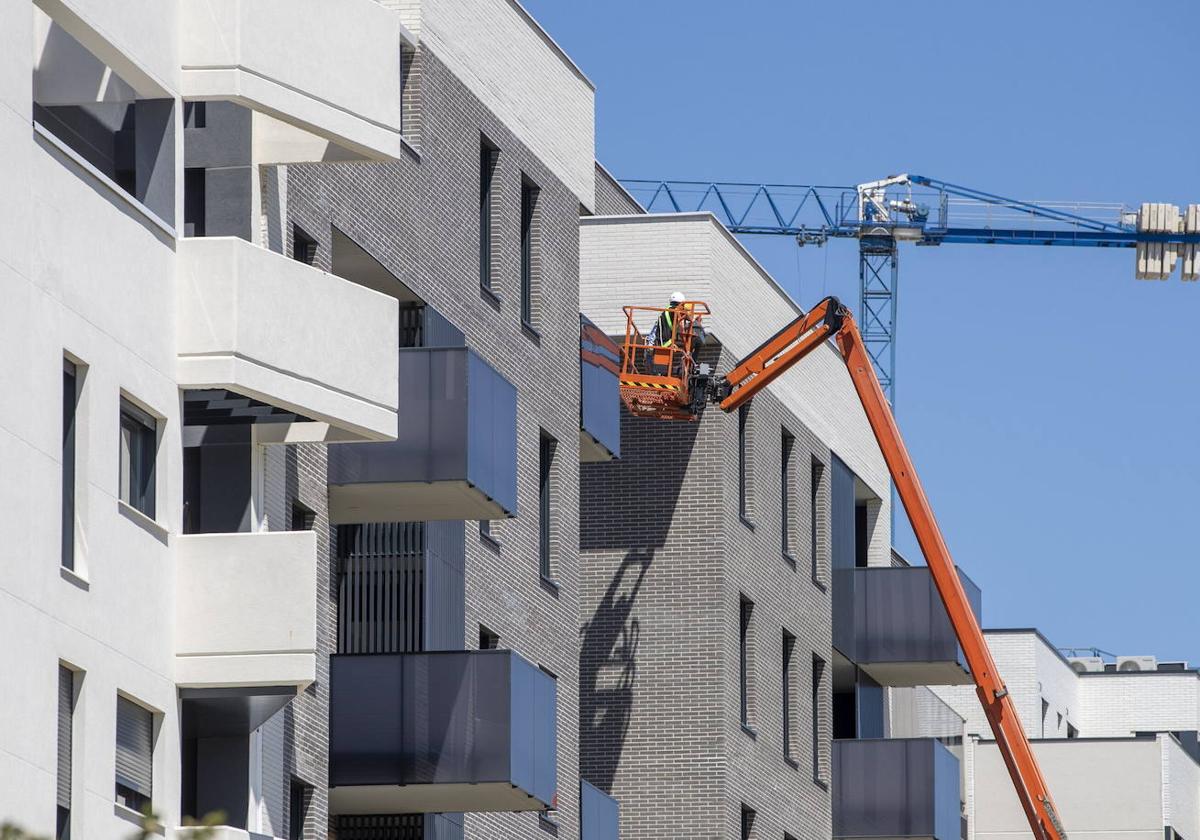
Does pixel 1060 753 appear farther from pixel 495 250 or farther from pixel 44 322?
pixel 44 322

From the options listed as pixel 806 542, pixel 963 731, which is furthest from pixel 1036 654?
pixel 806 542

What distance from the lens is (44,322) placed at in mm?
21219

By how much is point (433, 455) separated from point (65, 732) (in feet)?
29.0

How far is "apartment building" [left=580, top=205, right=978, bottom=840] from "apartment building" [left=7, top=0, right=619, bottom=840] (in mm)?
4843

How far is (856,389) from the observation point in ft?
154

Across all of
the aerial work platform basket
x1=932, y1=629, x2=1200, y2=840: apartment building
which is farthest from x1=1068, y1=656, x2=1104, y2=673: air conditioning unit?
the aerial work platform basket

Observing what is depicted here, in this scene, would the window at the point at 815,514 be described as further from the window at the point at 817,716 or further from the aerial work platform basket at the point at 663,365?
the aerial work platform basket at the point at 663,365

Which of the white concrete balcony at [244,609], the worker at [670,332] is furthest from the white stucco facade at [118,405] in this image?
the worker at [670,332]

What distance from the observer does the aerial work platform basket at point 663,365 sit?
137 ft

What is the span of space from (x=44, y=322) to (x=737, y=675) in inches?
917

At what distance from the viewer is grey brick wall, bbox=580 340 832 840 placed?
42.1 meters

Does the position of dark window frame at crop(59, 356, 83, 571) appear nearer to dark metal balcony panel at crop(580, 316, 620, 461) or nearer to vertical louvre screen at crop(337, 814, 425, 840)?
vertical louvre screen at crop(337, 814, 425, 840)

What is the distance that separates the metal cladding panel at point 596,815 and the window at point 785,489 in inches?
366

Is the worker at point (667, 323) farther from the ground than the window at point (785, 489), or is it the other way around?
the worker at point (667, 323)
